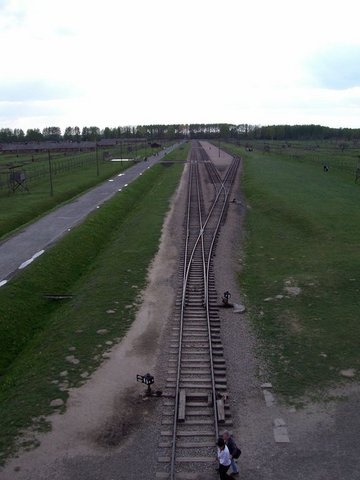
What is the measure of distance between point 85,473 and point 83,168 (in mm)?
83369

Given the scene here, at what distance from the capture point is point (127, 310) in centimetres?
2103

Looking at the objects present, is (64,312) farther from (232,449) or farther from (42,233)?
(42,233)

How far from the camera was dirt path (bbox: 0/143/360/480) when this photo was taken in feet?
37.1

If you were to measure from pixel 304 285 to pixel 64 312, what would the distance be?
11840 millimetres

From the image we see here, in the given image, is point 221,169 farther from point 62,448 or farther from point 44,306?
point 62,448

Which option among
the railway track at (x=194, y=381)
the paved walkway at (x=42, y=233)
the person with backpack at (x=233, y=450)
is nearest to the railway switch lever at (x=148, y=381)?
the railway track at (x=194, y=381)

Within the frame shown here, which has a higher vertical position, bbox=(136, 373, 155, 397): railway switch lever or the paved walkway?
the paved walkway

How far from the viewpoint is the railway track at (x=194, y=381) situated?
11769mm

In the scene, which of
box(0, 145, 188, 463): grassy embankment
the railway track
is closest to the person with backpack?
the railway track

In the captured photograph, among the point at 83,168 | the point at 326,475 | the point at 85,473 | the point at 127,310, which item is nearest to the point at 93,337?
the point at 127,310

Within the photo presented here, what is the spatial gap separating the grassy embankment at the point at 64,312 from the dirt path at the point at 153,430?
0.85 m

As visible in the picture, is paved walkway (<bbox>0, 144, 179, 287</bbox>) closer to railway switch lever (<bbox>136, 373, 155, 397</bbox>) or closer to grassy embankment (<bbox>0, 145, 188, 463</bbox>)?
grassy embankment (<bbox>0, 145, 188, 463</bbox>)

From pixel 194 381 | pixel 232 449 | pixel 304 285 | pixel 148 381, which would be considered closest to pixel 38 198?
pixel 304 285

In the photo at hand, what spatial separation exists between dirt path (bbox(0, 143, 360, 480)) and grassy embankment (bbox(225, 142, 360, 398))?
3.38 feet
